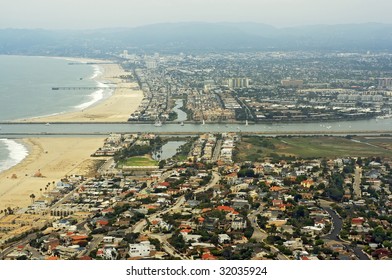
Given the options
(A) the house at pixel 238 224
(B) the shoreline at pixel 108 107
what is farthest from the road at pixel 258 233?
(B) the shoreline at pixel 108 107

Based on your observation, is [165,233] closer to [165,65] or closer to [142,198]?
[142,198]

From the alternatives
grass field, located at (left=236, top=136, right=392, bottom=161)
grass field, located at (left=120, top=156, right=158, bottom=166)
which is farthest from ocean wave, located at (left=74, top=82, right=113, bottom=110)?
grass field, located at (left=120, top=156, right=158, bottom=166)

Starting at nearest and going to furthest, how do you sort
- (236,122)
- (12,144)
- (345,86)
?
(12,144), (236,122), (345,86)

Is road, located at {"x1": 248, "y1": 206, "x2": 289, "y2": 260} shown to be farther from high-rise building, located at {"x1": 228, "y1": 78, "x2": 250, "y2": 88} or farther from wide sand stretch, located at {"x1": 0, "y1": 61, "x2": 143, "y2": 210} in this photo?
high-rise building, located at {"x1": 228, "y1": 78, "x2": 250, "y2": 88}

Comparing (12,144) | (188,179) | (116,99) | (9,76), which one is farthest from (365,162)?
(9,76)

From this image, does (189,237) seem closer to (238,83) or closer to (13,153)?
(13,153)

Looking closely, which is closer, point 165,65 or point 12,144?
point 12,144
